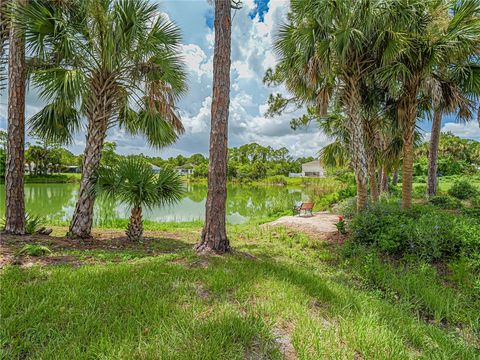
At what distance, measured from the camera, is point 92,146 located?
16.3 ft

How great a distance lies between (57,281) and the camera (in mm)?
2439

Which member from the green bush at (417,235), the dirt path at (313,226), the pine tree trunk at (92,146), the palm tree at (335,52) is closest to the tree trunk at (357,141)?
the palm tree at (335,52)

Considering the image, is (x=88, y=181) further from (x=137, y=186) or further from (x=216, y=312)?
(x=216, y=312)

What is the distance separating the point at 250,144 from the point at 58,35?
47.4 m

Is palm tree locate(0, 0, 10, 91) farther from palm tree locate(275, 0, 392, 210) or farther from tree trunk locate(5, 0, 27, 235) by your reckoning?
palm tree locate(275, 0, 392, 210)

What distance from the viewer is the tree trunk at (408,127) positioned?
20.2 ft

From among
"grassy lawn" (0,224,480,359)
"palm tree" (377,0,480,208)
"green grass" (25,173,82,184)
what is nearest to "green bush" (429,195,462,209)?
"palm tree" (377,0,480,208)

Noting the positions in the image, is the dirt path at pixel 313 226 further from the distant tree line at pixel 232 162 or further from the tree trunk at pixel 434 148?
the distant tree line at pixel 232 162

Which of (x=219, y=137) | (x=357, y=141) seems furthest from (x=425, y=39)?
(x=219, y=137)

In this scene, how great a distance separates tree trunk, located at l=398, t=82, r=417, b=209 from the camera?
6160 mm

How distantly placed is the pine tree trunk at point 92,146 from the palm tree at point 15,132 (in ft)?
3.08

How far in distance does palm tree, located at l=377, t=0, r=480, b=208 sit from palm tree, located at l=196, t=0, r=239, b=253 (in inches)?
154

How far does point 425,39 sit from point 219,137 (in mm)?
5379

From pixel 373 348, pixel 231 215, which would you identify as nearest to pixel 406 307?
pixel 373 348
